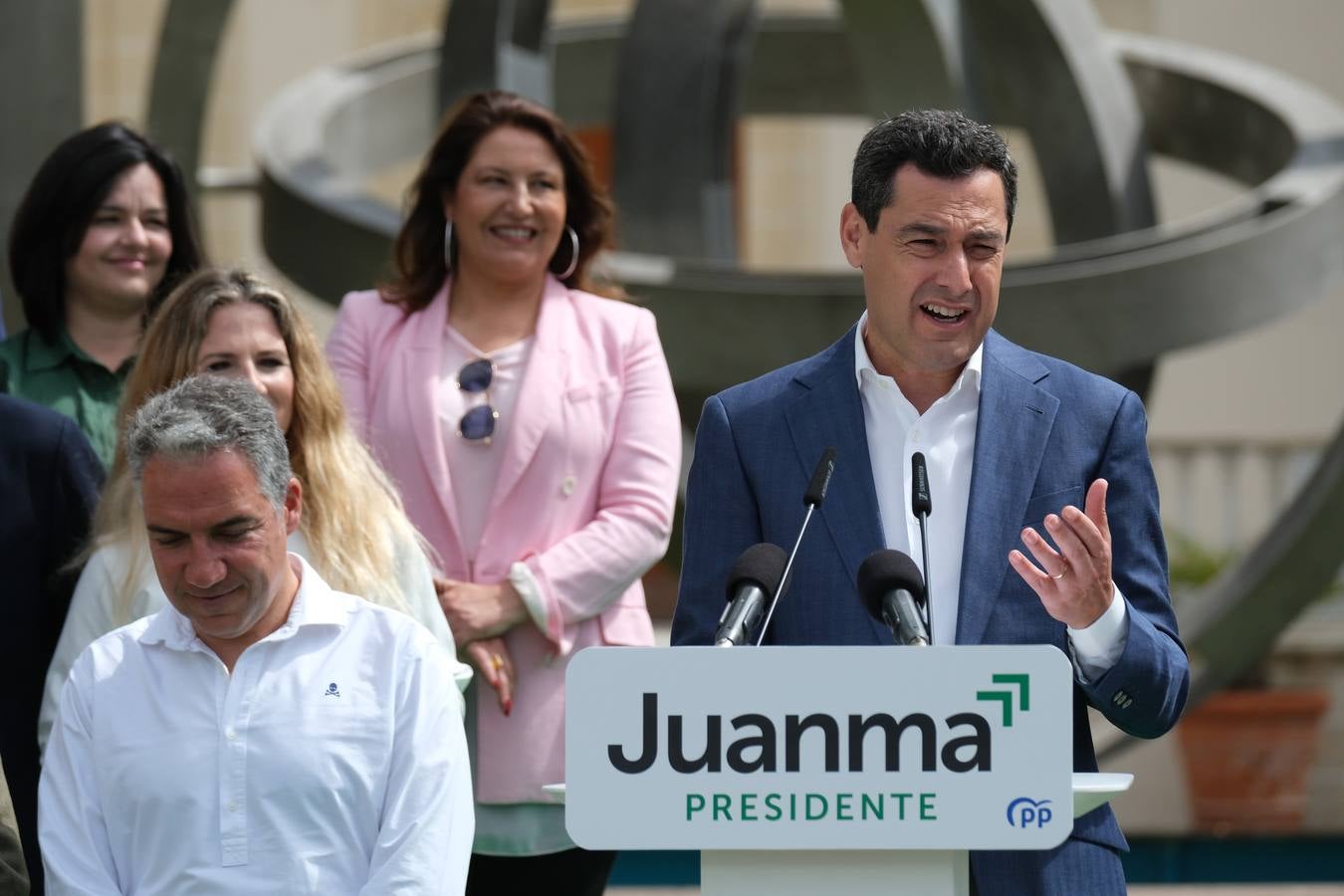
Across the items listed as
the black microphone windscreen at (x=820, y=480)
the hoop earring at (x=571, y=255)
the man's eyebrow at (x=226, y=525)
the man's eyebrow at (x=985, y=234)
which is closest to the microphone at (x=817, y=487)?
the black microphone windscreen at (x=820, y=480)

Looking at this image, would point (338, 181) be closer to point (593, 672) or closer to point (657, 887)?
point (657, 887)

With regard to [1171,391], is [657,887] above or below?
below

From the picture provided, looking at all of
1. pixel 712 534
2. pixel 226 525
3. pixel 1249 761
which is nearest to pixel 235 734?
pixel 226 525

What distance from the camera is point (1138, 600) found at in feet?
8.96

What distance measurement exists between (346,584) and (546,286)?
38.6 inches

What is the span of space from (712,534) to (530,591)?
1.03m

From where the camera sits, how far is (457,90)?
7566 mm

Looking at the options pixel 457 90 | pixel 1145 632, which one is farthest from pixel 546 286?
pixel 457 90

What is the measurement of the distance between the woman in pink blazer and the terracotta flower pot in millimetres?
8247

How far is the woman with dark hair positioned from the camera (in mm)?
4141

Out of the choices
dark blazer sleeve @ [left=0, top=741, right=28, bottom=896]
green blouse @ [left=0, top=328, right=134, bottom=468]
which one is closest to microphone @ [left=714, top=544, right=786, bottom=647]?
dark blazer sleeve @ [left=0, top=741, right=28, bottom=896]

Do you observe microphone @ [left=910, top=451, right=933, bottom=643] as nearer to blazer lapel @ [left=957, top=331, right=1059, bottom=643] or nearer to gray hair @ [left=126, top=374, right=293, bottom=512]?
blazer lapel @ [left=957, top=331, right=1059, bottom=643]

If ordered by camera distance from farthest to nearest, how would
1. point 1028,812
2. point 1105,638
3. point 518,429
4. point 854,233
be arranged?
point 518,429 < point 854,233 < point 1105,638 < point 1028,812

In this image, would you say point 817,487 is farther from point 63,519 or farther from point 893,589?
point 63,519
